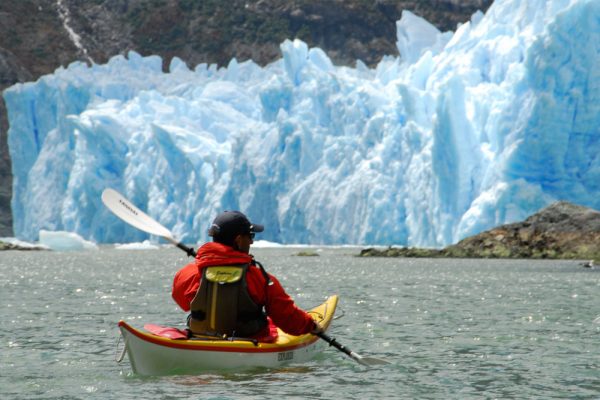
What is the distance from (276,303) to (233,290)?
407mm

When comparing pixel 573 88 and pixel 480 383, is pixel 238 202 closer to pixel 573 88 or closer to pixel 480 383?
pixel 573 88

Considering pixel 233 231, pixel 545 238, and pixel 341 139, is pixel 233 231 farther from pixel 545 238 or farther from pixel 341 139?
pixel 341 139

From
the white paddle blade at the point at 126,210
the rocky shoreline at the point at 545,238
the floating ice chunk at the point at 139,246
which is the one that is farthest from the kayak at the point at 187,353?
the floating ice chunk at the point at 139,246

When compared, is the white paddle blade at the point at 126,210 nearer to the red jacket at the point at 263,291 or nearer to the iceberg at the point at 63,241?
→ the red jacket at the point at 263,291

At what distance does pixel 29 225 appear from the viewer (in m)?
61.1

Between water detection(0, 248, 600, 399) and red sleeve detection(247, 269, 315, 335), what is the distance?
553mm

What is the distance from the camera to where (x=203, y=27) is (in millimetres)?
128625

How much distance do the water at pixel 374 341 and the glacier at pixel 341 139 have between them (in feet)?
45.8

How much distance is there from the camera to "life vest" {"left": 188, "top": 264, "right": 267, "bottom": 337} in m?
9.06

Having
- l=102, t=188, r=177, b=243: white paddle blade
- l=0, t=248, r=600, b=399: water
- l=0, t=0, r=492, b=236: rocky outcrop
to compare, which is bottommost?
l=0, t=248, r=600, b=399: water

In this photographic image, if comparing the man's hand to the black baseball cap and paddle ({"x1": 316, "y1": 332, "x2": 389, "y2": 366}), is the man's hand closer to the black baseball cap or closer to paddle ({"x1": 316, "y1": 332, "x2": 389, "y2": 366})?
paddle ({"x1": 316, "y1": 332, "x2": 389, "y2": 366})

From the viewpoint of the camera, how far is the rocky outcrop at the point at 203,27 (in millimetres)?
120812

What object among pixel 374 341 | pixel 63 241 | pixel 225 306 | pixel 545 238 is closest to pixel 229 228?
pixel 225 306

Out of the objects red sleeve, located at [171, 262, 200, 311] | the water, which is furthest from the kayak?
red sleeve, located at [171, 262, 200, 311]
